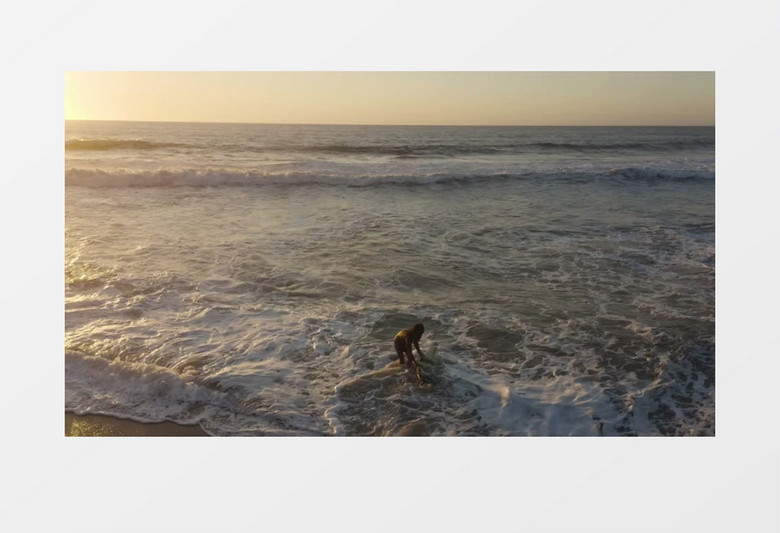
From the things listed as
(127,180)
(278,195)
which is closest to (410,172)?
(278,195)

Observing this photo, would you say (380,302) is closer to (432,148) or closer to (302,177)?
(302,177)

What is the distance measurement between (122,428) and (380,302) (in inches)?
133

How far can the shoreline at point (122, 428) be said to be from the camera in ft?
15.7

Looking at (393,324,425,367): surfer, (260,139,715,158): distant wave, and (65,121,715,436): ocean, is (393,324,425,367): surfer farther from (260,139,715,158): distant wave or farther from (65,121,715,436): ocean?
(260,139,715,158): distant wave

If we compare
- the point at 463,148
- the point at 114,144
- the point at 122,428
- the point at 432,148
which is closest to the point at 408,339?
the point at 122,428

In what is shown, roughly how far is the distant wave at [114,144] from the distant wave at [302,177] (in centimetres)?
118

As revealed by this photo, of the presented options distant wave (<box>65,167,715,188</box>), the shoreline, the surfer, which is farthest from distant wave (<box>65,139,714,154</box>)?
the shoreline

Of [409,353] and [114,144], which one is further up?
[114,144]

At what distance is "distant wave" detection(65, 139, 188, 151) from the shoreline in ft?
36.6

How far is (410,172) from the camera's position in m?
15.1

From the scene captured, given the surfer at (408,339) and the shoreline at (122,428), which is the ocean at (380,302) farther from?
the surfer at (408,339)

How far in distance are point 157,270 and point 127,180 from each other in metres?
6.49

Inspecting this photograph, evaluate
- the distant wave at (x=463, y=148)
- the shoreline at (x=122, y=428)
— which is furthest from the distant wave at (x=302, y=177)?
the shoreline at (x=122, y=428)

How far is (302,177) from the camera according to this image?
1428 centimetres
